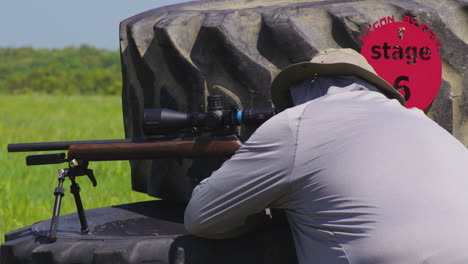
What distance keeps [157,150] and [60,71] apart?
39.0 meters

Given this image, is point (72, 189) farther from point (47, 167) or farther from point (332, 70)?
point (47, 167)

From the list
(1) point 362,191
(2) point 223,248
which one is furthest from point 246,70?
(1) point 362,191

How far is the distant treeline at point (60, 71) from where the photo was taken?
127 ft

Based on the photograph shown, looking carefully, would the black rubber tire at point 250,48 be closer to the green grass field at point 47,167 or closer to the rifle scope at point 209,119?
the rifle scope at point 209,119

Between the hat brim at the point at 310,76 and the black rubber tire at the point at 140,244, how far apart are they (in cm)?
51

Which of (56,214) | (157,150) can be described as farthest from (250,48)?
Result: (56,214)

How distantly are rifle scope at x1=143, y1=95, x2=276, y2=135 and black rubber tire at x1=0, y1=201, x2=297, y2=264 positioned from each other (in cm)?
47

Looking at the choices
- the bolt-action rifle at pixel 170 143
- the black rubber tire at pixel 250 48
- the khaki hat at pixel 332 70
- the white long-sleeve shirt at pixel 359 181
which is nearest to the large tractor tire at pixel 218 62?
the black rubber tire at pixel 250 48

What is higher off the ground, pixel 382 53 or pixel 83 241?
pixel 382 53

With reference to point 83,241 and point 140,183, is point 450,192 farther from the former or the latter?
point 140,183

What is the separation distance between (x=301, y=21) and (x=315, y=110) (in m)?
1.07

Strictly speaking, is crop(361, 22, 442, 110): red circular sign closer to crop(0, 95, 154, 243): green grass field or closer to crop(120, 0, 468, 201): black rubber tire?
crop(120, 0, 468, 201): black rubber tire

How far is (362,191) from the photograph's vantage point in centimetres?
286

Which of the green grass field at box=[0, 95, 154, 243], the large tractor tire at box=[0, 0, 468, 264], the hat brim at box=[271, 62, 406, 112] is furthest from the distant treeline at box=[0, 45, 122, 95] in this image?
the hat brim at box=[271, 62, 406, 112]
